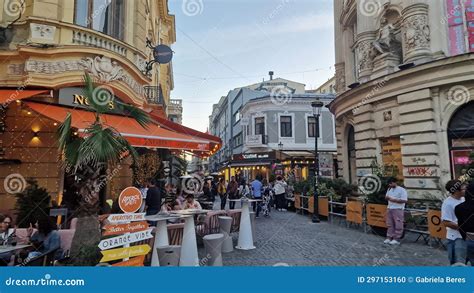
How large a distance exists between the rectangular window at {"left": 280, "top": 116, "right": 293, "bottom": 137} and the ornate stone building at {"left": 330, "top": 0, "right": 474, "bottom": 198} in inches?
715

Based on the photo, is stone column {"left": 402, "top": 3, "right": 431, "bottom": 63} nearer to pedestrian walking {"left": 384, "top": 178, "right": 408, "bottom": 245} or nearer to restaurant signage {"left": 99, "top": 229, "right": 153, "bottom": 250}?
pedestrian walking {"left": 384, "top": 178, "right": 408, "bottom": 245}

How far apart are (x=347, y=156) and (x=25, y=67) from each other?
621 inches

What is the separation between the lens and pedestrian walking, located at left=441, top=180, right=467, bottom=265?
4.73 meters

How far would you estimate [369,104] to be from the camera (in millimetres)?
14008

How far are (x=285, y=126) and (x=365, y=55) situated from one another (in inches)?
754

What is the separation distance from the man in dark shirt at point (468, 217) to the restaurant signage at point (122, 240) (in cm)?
480

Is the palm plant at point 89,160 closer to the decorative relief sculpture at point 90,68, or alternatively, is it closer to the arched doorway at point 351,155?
the decorative relief sculpture at point 90,68

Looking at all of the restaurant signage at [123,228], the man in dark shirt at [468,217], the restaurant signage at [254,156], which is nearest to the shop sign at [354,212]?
the man in dark shirt at [468,217]

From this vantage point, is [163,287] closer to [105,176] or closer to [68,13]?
[105,176]

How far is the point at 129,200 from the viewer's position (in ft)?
14.0

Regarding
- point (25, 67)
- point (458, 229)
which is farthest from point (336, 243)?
point (25, 67)

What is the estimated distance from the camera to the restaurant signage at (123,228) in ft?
12.6

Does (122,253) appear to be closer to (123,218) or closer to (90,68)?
(123,218)

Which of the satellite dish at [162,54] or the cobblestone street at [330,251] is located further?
the satellite dish at [162,54]
